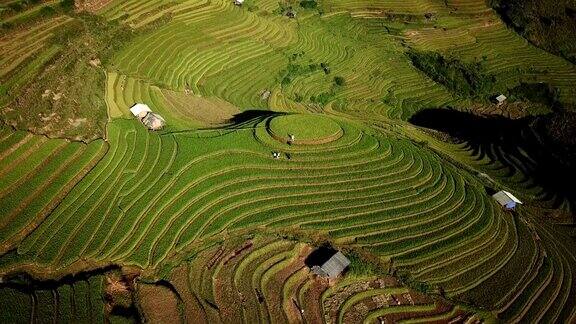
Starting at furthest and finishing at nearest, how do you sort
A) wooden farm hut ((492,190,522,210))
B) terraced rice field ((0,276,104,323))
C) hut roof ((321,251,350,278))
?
wooden farm hut ((492,190,522,210)) → hut roof ((321,251,350,278)) → terraced rice field ((0,276,104,323))

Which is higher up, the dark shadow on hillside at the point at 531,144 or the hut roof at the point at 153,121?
the hut roof at the point at 153,121

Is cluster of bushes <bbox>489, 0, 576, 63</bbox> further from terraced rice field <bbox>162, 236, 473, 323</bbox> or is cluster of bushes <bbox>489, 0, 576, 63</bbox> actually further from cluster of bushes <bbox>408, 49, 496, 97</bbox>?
terraced rice field <bbox>162, 236, 473, 323</bbox>

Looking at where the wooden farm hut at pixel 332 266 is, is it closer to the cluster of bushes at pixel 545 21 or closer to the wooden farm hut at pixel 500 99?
the wooden farm hut at pixel 500 99

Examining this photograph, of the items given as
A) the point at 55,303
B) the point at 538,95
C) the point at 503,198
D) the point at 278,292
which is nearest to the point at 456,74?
the point at 538,95

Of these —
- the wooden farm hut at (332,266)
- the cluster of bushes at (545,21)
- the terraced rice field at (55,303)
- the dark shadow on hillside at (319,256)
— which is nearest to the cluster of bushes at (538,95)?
the cluster of bushes at (545,21)

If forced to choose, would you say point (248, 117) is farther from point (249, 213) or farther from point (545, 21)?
point (545, 21)

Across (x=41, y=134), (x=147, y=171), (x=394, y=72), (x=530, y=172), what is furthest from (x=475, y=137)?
(x=41, y=134)

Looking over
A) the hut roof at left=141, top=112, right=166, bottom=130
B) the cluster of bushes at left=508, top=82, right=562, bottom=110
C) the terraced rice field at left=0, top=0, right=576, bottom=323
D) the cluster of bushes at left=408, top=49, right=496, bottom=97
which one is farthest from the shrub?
the hut roof at left=141, top=112, right=166, bottom=130
